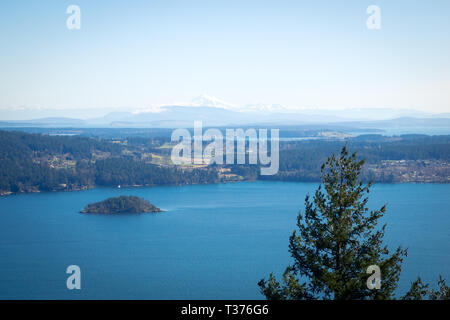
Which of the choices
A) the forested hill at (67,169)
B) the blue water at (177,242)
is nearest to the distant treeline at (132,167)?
the forested hill at (67,169)

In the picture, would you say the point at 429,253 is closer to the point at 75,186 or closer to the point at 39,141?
the point at 75,186

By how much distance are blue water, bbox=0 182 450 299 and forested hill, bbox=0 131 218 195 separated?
5.59m

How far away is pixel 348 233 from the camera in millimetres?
7773

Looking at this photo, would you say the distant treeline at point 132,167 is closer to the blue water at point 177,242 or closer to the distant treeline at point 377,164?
the distant treeline at point 377,164

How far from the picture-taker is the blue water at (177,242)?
71.4 ft

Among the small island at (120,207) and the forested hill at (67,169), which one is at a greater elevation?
the forested hill at (67,169)

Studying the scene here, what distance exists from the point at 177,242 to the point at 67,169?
37394mm

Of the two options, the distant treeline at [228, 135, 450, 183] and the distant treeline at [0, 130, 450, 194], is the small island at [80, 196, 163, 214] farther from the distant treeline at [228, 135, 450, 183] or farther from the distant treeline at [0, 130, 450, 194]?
the distant treeline at [228, 135, 450, 183]

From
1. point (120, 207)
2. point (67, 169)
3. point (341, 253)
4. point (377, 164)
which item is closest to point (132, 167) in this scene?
point (67, 169)

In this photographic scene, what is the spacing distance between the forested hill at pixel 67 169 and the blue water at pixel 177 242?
559 cm

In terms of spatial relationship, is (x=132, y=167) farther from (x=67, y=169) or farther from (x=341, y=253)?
(x=341, y=253)
